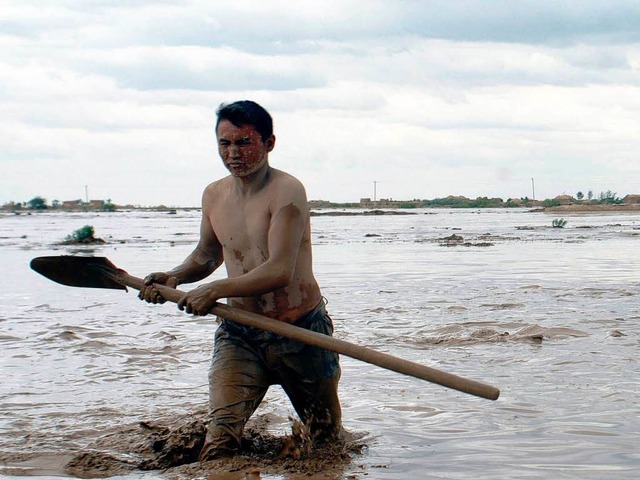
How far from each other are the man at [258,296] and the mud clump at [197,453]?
100 millimetres

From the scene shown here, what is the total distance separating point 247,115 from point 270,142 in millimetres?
198

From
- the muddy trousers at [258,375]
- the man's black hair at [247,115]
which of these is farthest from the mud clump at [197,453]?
the man's black hair at [247,115]

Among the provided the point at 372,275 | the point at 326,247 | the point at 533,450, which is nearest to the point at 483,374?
the point at 533,450

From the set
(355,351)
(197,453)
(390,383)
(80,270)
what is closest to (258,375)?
(197,453)

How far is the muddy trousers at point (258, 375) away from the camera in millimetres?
4266

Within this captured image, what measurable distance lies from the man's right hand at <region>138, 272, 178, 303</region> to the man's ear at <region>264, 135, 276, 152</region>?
786mm

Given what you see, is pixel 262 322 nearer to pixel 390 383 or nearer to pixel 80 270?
pixel 80 270

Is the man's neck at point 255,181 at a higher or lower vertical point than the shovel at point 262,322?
higher

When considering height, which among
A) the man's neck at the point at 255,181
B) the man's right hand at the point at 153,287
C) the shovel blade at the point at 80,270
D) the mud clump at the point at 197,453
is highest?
the man's neck at the point at 255,181

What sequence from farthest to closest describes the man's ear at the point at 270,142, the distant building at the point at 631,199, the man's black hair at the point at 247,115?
the distant building at the point at 631,199 → the man's ear at the point at 270,142 → the man's black hair at the point at 247,115

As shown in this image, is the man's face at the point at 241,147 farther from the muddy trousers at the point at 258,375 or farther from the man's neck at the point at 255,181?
the muddy trousers at the point at 258,375

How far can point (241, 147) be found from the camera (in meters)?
4.21

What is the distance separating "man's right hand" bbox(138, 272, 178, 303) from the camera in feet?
14.0

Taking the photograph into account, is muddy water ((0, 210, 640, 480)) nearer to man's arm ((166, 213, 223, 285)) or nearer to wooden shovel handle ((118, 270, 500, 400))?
wooden shovel handle ((118, 270, 500, 400))
